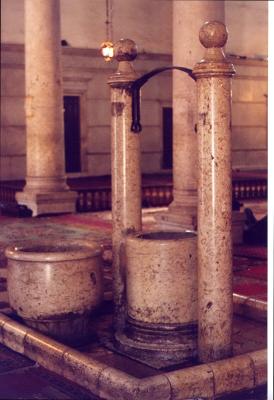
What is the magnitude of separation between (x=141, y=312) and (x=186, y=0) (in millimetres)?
6801

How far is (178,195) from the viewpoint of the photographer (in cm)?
1175

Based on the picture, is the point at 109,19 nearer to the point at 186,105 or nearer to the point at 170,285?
the point at 186,105

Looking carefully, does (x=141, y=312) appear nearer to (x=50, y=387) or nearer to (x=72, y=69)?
(x=50, y=387)

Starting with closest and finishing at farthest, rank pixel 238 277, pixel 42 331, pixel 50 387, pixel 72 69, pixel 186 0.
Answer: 1. pixel 50 387
2. pixel 42 331
3. pixel 238 277
4. pixel 186 0
5. pixel 72 69

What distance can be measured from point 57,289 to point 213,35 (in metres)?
2.28

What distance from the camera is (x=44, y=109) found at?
15266 mm

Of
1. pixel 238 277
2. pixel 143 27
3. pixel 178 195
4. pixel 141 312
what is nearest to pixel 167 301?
pixel 141 312

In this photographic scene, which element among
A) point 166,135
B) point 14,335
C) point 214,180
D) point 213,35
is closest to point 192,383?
point 214,180

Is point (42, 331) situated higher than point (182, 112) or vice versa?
point (182, 112)

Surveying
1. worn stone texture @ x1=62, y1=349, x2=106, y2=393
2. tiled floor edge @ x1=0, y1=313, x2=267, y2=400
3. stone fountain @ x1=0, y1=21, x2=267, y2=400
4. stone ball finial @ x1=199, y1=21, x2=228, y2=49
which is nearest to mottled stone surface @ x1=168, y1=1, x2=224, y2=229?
stone fountain @ x1=0, y1=21, x2=267, y2=400

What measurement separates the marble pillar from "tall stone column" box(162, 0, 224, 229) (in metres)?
5.99

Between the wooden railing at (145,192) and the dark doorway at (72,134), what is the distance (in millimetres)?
2657

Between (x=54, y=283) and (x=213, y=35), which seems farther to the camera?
(x=54, y=283)

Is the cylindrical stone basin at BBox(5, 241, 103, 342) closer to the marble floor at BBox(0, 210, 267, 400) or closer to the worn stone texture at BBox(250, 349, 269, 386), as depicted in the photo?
the marble floor at BBox(0, 210, 267, 400)
